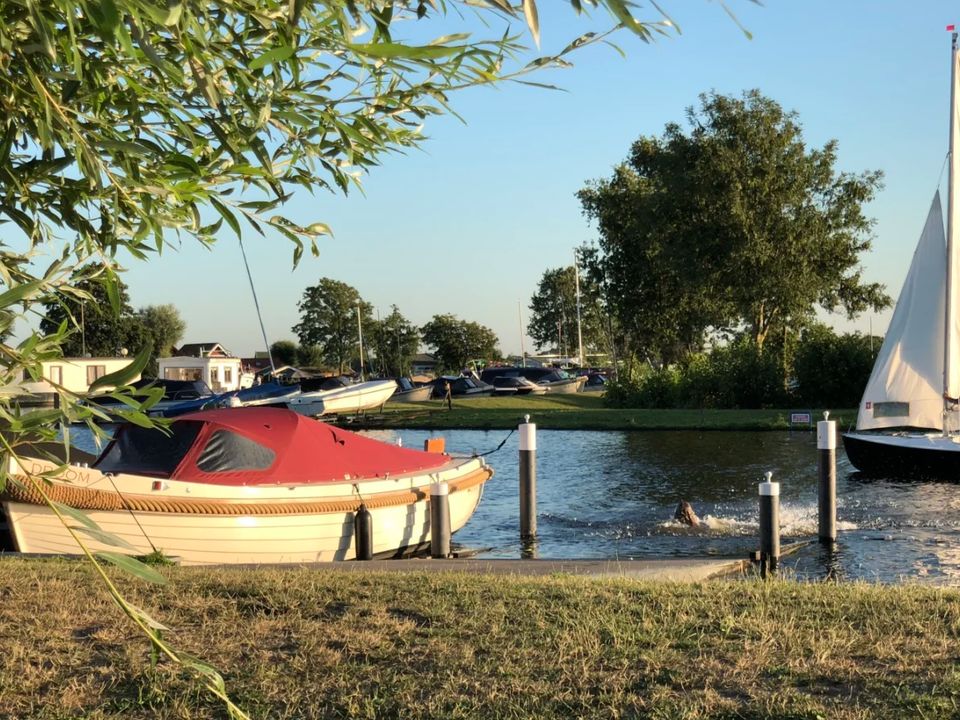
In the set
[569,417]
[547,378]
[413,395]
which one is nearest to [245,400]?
[569,417]

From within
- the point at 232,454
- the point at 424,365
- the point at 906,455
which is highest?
the point at 424,365

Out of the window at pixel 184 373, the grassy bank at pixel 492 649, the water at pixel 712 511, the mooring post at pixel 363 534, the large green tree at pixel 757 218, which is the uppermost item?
the large green tree at pixel 757 218

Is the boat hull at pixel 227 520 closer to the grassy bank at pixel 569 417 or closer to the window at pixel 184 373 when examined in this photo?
the grassy bank at pixel 569 417

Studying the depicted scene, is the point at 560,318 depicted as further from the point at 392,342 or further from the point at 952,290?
the point at 952,290

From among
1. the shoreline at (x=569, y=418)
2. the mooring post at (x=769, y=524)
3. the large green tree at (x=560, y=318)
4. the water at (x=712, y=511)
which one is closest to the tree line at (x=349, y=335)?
the large green tree at (x=560, y=318)

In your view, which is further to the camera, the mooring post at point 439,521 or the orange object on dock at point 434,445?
the orange object on dock at point 434,445

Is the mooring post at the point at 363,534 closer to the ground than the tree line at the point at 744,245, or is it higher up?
closer to the ground

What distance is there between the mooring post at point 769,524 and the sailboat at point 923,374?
10436 millimetres

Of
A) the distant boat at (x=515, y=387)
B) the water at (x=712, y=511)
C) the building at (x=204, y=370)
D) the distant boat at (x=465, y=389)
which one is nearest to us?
the water at (x=712, y=511)

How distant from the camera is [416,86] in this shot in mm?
5832

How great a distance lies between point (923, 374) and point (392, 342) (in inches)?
3288

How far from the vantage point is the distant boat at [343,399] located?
45969mm

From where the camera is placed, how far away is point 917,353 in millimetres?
23828

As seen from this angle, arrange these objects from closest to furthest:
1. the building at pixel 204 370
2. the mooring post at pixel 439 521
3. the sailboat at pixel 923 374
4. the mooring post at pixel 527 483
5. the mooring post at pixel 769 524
Result: the mooring post at pixel 769 524
the mooring post at pixel 439 521
the mooring post at pixel 527 483
the sailboat at pixel 923 374
the building at pixel 204 370
